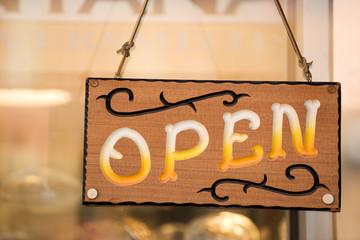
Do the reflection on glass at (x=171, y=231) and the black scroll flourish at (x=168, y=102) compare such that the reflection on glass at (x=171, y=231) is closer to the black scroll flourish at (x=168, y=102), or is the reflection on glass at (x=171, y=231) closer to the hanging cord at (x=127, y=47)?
the black scroll flourish at (x=168, y=102)

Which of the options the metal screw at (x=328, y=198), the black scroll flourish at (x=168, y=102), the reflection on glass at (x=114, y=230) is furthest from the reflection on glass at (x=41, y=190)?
the metal screw at (x=328, y=198)

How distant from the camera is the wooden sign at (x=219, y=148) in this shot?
1160mm

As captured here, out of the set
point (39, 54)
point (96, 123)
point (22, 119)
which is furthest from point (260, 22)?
point (22, 119)

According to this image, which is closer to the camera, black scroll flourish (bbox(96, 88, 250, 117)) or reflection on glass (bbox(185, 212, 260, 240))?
black scroll flourish (bbox(96, 88, 250, 117))

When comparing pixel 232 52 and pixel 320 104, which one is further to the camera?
pixel 232 52

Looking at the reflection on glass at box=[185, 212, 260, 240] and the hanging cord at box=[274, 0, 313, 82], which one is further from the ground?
the hanging cord at box=[274, 0, 313, 82]

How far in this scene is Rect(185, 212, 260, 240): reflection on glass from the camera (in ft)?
4.33

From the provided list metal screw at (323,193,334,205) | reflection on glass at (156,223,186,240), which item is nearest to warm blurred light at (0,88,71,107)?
reflection on glass at (156,223,186,240)

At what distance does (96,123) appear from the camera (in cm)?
117

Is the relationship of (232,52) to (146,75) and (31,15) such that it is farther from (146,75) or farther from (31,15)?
(31,15)

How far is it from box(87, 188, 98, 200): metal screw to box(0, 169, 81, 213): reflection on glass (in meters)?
0.19

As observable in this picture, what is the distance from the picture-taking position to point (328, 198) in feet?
3.81

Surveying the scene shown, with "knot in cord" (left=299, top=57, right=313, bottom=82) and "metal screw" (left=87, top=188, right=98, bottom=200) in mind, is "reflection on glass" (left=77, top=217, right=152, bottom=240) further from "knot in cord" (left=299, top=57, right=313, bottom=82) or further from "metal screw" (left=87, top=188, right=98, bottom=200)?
"knot in cord" (left=299, top=57, right=313, bottom=82)

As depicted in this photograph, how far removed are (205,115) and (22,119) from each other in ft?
2.09
